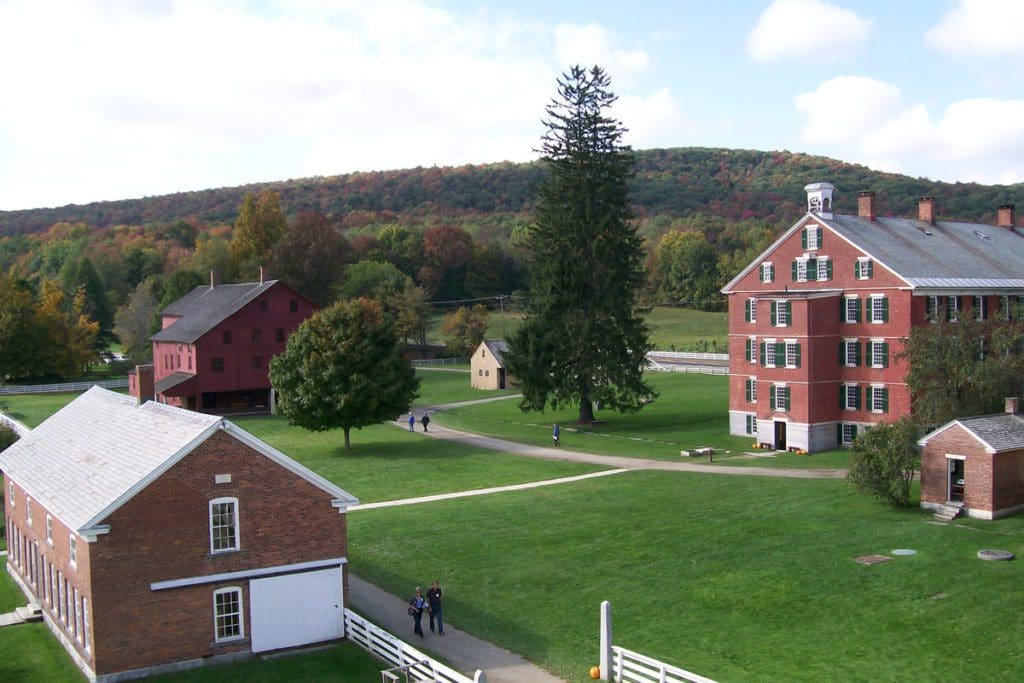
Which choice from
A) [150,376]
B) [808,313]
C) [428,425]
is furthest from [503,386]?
[150,376]

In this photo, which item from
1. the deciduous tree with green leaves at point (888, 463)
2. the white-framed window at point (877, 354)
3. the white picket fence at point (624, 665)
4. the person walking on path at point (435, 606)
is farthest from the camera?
the white-framed window at point (877, 354)

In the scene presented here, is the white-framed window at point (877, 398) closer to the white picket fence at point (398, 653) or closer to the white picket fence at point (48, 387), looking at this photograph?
the white picket fence at point (398, 653)

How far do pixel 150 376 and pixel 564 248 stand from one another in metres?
34.0

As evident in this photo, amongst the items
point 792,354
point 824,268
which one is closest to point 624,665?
point 792,354

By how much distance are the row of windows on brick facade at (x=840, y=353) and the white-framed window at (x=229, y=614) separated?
34.9 meters

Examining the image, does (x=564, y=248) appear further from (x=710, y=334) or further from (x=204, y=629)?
(x=710, y=334)

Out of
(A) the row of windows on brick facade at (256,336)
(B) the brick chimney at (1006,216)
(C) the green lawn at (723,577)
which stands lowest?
(C) the green lawn at (723,577)

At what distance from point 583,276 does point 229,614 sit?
40704mm

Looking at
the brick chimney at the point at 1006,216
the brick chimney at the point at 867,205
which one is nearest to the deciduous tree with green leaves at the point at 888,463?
the brick chimney at the point at 867,205

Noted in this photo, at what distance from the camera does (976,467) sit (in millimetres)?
34688

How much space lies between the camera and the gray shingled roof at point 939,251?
165 ft

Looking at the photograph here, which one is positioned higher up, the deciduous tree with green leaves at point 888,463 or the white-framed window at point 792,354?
the white-framed window at point 792,354

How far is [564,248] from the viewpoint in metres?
62.9

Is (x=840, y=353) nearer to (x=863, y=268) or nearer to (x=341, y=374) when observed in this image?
(x=863, y=268)
